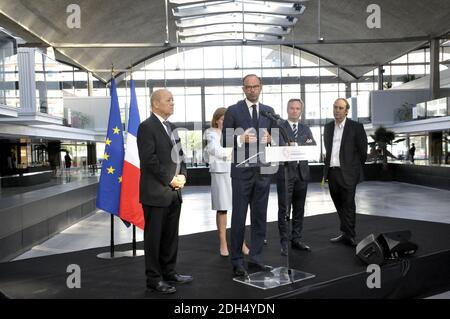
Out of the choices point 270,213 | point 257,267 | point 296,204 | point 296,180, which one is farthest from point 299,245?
point 270,213

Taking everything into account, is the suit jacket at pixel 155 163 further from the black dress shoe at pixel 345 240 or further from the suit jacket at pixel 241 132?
the black dress shoe at pixel 345 240

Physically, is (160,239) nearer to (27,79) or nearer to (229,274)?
(229,274)

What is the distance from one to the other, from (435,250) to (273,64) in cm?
2732

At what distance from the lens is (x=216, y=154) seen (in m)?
4.59

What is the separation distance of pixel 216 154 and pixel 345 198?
5.40ft

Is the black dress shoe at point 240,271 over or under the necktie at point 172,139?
under

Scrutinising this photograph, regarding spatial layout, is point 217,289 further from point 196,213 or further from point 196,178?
point 196,178

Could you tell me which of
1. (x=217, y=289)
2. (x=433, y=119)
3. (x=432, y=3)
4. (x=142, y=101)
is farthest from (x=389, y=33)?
(x=217, y=289)

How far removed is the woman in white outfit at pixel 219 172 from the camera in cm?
460

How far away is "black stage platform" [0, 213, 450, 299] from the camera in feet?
11.5

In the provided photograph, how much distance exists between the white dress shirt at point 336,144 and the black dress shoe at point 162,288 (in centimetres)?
261

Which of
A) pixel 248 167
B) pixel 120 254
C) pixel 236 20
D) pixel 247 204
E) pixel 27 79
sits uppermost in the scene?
pixel 236 20

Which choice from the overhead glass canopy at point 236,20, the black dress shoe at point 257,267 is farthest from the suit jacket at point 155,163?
the overhead glass canopy at point 236,20

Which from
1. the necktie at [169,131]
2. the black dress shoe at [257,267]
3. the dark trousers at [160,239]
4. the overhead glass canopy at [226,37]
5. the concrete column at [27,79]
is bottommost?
the black dress shoe at [257,267]
